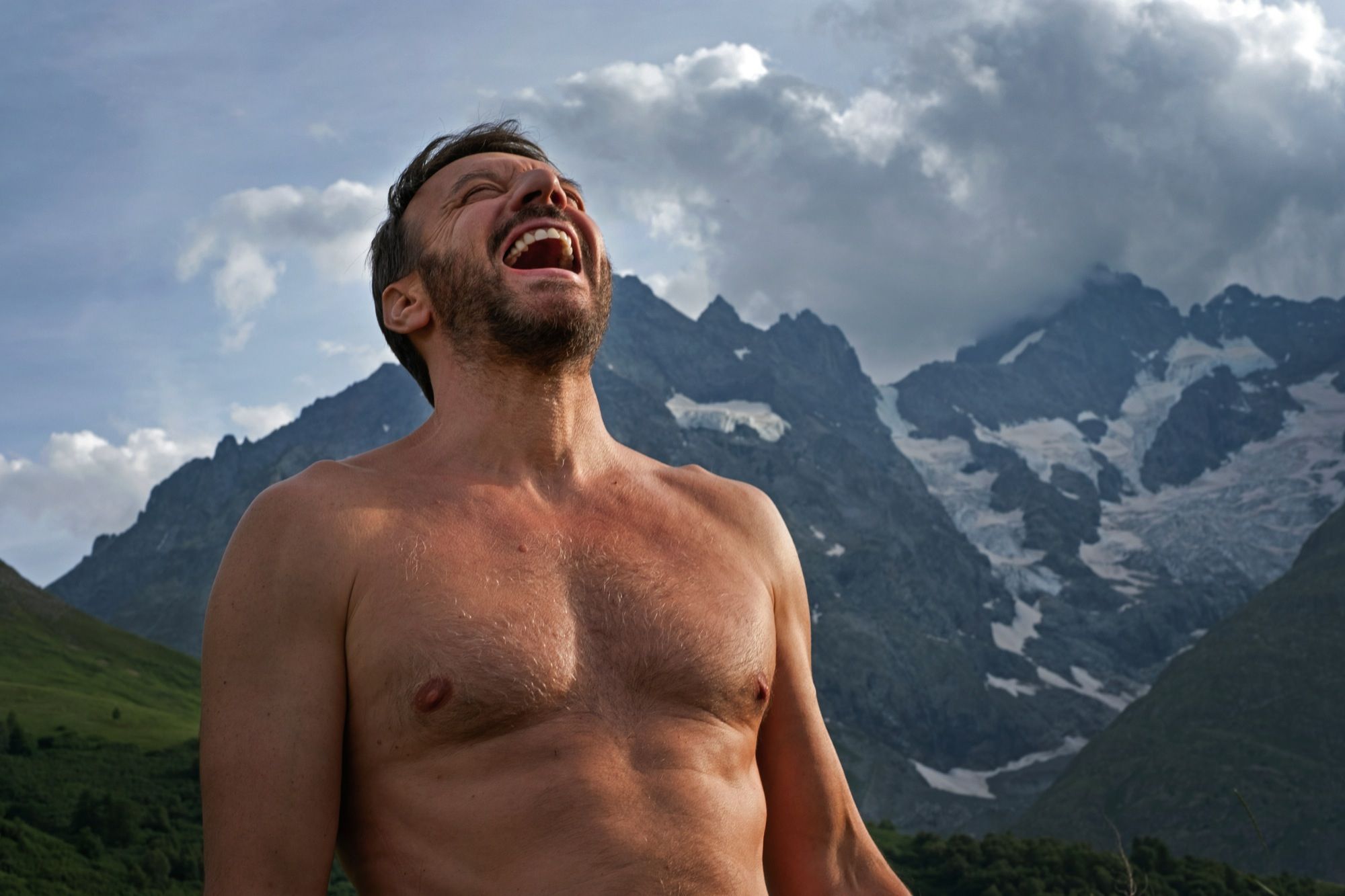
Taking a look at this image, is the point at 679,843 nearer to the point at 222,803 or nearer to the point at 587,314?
the point at 222,803

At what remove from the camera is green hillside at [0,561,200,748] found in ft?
402

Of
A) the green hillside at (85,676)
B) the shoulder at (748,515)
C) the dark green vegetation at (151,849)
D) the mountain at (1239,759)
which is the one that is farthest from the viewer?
the mountain at (1239,759)

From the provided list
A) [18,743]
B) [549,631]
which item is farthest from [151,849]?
[549,631]

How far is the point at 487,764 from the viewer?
10.8 ft

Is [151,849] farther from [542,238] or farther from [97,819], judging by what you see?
[542,238]

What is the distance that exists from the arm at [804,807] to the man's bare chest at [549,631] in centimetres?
22

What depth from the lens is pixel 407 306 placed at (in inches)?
178

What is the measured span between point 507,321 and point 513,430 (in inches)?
13.6

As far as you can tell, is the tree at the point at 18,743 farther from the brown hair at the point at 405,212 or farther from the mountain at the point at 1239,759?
the mountain at the point at 1239,759

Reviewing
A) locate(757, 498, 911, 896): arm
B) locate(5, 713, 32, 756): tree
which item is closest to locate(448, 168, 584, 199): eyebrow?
locate(757, 498, 911, 896): arm

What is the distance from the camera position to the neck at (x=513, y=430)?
4.03 meters

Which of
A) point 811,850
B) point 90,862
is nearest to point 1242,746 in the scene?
point 90,862

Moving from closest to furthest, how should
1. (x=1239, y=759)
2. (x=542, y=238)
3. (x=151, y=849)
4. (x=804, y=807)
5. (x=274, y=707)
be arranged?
(x=274, y=707)
(x=804, y=807)
(x=542, y=238)
(x=151, y=849)
(x=1239, y=759)

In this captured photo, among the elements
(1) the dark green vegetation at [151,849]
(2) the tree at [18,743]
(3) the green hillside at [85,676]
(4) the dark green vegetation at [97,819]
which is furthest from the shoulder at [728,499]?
(3) the green hillside at [85,676]
